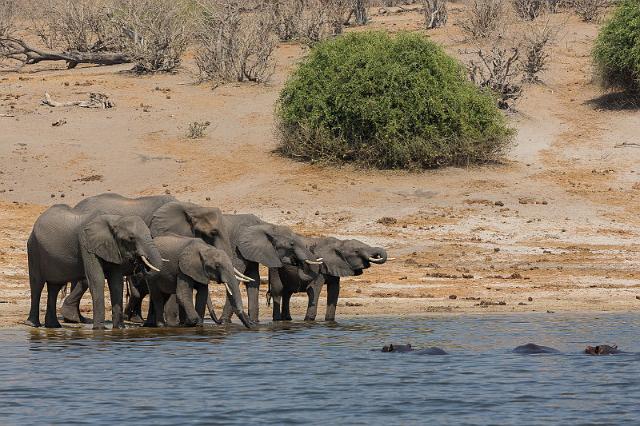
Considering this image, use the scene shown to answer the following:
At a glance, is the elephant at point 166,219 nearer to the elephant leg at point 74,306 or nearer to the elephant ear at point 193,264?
the elephant leg at point 74,306

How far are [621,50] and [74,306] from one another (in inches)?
829

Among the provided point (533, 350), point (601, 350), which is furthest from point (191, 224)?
point (601, 350)

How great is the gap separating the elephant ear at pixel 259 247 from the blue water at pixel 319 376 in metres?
0.85

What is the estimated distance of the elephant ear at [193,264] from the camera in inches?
609

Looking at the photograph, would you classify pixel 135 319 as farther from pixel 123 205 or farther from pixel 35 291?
pixel 35 291

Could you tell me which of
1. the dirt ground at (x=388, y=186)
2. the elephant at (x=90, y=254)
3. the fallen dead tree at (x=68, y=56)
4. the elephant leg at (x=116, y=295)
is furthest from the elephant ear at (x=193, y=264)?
the fallen dead tree at (x=68, y=56)

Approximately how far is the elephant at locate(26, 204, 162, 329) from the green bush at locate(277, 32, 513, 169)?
13.2m

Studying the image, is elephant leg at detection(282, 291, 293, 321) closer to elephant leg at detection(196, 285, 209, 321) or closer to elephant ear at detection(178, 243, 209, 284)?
elephant leg at detection(196, 285, 209, 321)

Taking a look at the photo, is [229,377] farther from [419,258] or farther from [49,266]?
[419,258]

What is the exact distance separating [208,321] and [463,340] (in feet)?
12.2

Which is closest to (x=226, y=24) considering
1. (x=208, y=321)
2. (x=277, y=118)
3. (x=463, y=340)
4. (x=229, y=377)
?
(x=277, y=118)

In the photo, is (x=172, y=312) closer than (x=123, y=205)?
Yes

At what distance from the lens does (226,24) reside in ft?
120

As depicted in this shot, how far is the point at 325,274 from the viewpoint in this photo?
1708 cm
